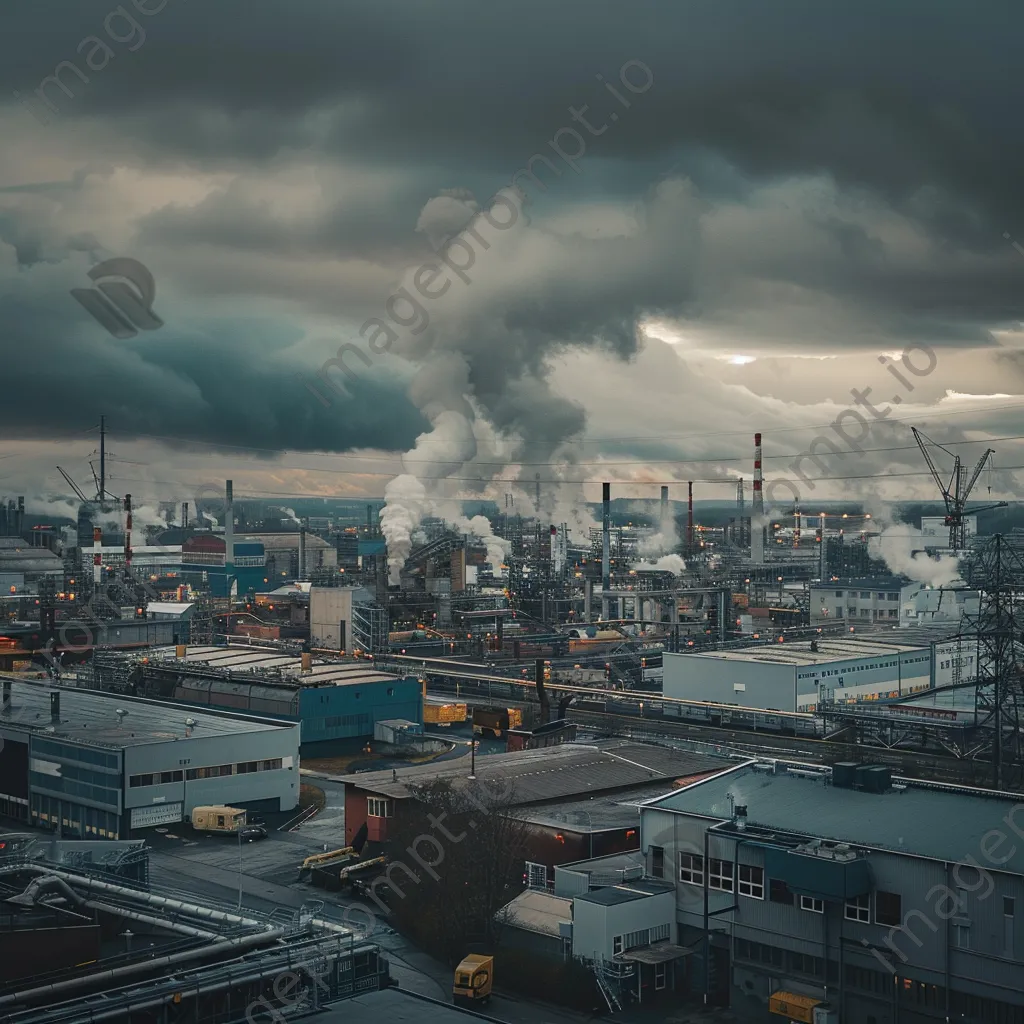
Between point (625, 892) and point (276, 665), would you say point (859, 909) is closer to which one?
point (625, 892)

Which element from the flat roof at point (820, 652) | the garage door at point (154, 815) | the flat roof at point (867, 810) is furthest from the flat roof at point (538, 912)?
the flat roof at point (820, 652)

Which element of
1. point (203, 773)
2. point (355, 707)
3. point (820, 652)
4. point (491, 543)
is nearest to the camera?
point (203, 773)

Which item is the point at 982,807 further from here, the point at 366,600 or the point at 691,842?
the point at 366,600

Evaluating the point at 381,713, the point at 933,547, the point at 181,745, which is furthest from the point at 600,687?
the point at 933,547

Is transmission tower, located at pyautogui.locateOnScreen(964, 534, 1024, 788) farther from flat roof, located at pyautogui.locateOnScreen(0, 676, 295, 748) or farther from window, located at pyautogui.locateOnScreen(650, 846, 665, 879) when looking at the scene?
flat roof, located at pyautogui.locateOnScreen(0, 676, 295, 748)

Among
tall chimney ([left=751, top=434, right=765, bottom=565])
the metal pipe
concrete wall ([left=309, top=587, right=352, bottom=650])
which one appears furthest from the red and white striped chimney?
the metal pipe

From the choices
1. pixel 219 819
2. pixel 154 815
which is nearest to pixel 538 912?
pixel 219 819
